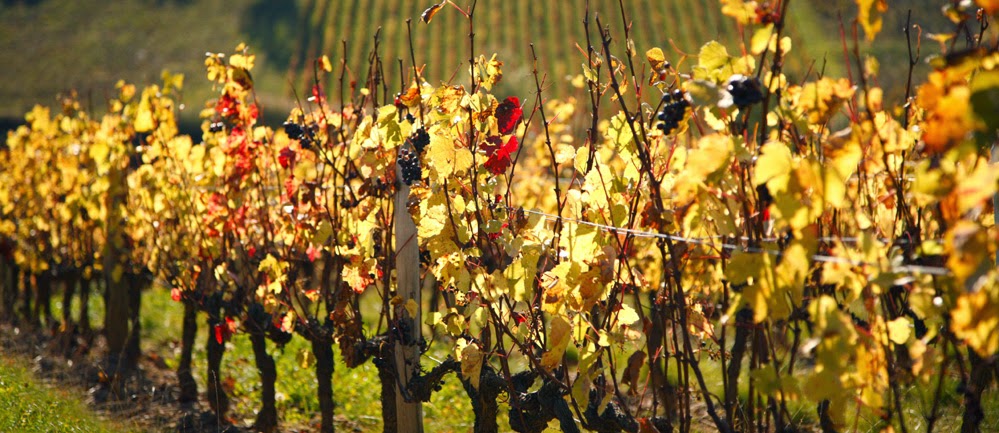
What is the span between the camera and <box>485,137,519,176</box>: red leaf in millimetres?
2264

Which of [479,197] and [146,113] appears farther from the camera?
[146,113]

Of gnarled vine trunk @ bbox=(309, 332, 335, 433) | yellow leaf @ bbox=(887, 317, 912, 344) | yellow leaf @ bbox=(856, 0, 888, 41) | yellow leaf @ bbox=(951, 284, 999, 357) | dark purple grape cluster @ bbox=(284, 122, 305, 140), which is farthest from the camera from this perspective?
gnarled vine trunk @ bbox=(309, 332, 335, 433)

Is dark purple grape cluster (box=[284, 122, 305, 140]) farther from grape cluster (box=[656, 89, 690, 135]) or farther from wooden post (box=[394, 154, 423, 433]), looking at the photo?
grape cluster (box=[656, 89, 690, 135])

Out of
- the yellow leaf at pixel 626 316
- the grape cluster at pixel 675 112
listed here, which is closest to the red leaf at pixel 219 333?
the yellow leaf at pixel 626 316

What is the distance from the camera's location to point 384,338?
9.95ft

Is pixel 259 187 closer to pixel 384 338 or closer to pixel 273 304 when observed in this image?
pixel 273 304

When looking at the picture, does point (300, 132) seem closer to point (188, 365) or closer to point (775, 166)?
point (775, 166)

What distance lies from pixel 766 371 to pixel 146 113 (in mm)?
2910

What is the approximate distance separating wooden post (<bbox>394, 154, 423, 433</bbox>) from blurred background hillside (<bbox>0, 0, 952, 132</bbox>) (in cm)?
2058

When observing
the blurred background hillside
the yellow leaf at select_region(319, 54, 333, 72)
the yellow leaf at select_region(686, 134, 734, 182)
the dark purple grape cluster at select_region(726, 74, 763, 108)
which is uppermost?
the blurred background hillside

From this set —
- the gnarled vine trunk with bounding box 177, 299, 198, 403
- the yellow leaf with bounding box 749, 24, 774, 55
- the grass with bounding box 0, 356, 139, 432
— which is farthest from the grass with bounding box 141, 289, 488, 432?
the yellow leaf with bounding box 749, 24, 774, 55

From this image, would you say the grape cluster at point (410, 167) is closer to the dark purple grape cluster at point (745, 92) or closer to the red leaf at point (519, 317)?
the red leaf at point (519, 317)

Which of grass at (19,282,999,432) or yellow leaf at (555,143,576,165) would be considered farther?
grass at (19,282,999,432)

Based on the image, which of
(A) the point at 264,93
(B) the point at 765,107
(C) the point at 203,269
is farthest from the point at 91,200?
(A) the point at 264,93
